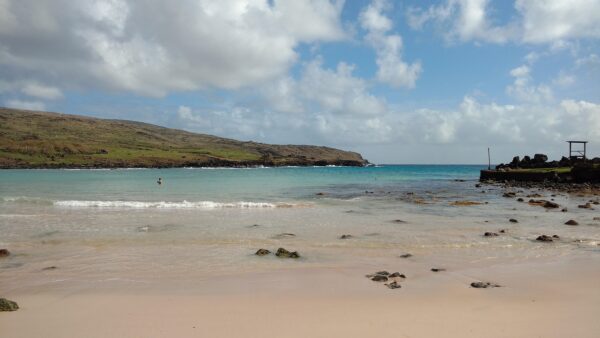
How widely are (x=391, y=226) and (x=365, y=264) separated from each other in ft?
29.5

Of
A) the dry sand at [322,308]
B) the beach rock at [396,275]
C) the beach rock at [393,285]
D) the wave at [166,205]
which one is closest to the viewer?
the dry sand at [322,308]

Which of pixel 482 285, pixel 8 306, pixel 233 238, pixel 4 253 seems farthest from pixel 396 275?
pixel 4 253

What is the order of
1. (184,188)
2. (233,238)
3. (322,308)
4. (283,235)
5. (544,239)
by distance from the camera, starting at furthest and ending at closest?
(184,188), (283,235), (233,238), (544,239), (322,308)

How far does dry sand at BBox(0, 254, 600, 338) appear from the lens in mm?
7832

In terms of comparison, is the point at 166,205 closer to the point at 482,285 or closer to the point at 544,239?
the point at 544,239

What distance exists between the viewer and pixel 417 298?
9.81 metres

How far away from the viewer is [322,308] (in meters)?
9.09

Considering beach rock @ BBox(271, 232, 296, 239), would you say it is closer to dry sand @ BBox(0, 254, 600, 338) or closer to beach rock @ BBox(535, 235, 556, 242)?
dry sand @ BBox(0, 254, 600, 338)

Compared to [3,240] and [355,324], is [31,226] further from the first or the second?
[355,324]

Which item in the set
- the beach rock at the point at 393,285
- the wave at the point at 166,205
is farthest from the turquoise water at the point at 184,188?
the beach rock at the point at 393,285

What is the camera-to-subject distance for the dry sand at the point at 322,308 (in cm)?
783

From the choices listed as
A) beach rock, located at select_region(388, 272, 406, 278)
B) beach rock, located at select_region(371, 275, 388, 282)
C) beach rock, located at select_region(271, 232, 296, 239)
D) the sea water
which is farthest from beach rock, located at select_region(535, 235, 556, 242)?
beach rock, located at select_region(271, 232, 296, 239)

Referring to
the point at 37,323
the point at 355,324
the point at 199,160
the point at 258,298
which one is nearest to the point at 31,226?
the point at 37,323

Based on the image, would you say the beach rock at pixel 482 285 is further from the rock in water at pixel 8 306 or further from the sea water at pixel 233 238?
the rock in water at pixel 8 306
